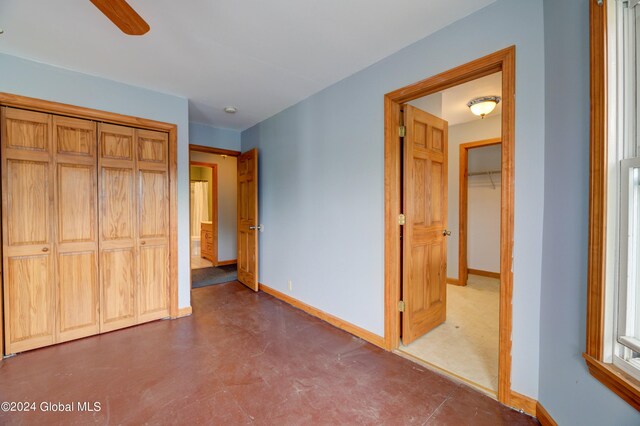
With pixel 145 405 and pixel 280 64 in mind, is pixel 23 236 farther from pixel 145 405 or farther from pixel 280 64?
pixel 280 64

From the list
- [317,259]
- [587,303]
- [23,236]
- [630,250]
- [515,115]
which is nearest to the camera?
[630,250]

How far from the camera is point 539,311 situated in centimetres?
157

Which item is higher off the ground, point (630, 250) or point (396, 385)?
point (630, 250)

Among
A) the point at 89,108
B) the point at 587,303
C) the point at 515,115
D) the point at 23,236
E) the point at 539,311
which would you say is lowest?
the point at 539,311

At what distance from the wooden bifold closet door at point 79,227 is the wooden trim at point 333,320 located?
1.37m

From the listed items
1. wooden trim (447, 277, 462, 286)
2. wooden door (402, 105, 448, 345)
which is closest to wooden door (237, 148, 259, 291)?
wooden door (402, 105, 448, 345)

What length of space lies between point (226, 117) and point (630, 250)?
4.08 metres

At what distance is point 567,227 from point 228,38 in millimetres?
2500

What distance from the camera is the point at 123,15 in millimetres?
1305

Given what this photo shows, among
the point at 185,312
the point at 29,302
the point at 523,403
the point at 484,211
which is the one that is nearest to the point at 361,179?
the point at 523,403

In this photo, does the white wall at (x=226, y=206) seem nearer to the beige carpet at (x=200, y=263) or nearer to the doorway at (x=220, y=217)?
the doorway at (x=220, y=217)

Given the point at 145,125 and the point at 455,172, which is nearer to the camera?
the point at 145,125

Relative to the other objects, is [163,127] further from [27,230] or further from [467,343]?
[467,343]

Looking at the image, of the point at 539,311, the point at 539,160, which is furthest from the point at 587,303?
the point at 539,160
